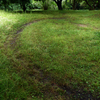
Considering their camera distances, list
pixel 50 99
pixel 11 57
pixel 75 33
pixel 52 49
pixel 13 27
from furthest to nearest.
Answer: pixel 13 27
pixel 75 33
pixel 52 49
pixel 11 57
pixel 50 99

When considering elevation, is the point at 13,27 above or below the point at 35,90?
above

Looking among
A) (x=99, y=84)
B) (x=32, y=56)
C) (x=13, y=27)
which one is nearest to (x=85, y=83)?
(x=99, y=84)

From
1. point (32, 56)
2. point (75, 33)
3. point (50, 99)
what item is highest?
point (75, 33)

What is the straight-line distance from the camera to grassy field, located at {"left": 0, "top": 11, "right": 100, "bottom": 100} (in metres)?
2.72

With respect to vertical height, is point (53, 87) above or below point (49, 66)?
below

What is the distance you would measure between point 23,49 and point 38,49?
618 millimetres

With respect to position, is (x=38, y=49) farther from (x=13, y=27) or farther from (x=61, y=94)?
(x=13, y=27)

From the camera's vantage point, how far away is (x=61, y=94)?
272 cm


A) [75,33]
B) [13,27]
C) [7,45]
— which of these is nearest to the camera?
[7,45]

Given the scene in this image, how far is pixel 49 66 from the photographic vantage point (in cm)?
354

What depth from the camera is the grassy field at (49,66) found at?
2719 mm

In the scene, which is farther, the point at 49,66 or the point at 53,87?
the point at 49,66

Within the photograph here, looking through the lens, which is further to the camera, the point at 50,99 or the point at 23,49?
the point at 23,49

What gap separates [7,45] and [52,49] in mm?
2034
